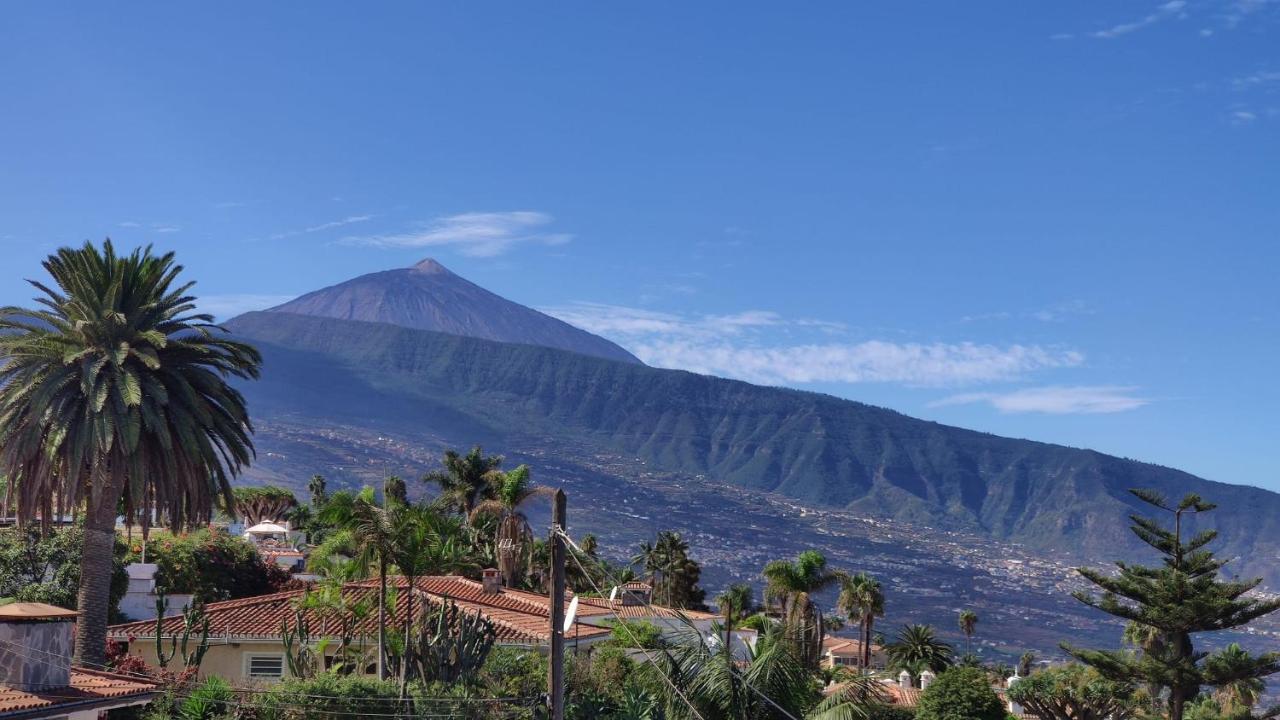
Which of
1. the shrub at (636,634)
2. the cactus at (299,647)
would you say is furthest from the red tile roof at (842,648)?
the cactus at (299,647)

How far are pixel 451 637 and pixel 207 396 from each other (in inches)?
355

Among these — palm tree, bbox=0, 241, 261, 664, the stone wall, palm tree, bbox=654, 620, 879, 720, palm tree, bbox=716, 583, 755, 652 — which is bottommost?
palm tree, bbox=716, 583, 755, 652

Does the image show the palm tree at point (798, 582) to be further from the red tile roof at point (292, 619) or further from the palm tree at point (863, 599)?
the red tile roof at point (292, 619)

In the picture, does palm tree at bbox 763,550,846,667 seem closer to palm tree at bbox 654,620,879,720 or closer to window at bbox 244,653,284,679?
window at bbox 244,653,284,679

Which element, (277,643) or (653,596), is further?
(653,596)

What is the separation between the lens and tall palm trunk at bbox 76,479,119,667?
32.0m

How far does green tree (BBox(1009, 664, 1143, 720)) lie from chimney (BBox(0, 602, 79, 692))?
28017 millimetres

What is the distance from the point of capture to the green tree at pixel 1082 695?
4441cm

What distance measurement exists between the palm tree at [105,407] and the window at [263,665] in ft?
20.0

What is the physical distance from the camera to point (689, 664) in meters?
30.5

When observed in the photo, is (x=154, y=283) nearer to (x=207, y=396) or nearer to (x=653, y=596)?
(x=207, y=396)

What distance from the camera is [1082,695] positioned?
Result: 6081cm

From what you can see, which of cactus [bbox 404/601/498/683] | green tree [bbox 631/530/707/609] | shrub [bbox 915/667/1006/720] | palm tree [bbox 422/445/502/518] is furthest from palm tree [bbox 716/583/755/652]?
cactus [bbox 404/601/498/683]

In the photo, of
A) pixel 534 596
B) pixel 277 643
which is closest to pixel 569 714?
pixel 277 643
